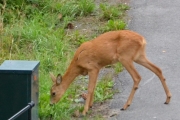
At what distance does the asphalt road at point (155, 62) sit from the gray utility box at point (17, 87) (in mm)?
1909

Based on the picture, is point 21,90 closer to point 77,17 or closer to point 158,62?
point 158,62

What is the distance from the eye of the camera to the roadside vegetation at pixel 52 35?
7.88 metres

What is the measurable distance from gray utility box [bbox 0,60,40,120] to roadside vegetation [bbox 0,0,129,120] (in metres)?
1.49

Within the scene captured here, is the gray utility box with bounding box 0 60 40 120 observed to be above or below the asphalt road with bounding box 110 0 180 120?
above

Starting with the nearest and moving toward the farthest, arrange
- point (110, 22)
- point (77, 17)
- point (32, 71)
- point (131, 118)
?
point (32, 71) → point (131, 118) → point (110, 22) → point (77, 17)

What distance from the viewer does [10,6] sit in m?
10.8

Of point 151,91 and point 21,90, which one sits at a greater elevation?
point 21,90

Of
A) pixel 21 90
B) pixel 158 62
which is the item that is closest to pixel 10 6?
pixel 158 62

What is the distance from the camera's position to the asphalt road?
746 cm

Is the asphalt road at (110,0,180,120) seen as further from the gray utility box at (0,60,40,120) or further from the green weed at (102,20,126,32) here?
the gray utility box at (0,60,40,120)

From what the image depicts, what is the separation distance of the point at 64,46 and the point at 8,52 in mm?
959

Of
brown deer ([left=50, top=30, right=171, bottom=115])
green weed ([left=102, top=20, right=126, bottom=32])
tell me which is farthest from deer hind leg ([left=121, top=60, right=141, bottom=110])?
green weed ([left=102, top=20, right=126, bottom=32])

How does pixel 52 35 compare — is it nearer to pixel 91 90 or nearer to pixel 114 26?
pixel 114 26

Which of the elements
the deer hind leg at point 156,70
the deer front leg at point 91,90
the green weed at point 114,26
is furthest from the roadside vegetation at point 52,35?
the deer hind leg at point 156,70
